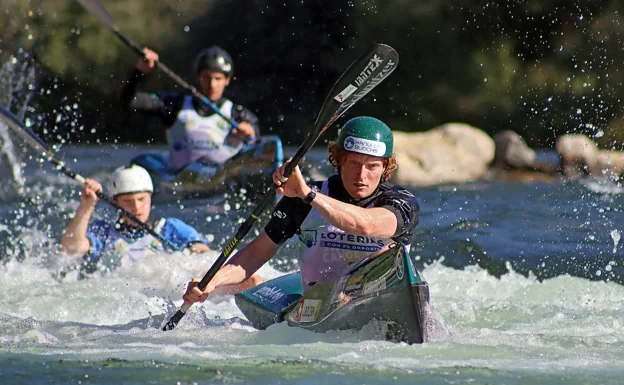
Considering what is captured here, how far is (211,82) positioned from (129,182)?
305 centimetres

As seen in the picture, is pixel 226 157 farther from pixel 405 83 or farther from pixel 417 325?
pixel 405 83

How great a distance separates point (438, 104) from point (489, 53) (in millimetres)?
1362

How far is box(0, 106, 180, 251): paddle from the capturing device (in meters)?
6.39

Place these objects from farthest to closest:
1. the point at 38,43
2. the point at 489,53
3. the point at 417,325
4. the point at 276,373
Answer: the point at 38,43 < the point at 489,53 < the point at 417,325 < the point at 276,373

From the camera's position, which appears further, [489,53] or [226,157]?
[489,53]

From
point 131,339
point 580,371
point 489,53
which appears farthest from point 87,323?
point 489,53

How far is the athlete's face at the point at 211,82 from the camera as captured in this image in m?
9.92

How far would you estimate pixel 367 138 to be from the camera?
4570mm

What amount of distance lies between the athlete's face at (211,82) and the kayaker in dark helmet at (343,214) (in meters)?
5.19

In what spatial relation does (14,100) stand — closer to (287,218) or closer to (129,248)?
(129,248)

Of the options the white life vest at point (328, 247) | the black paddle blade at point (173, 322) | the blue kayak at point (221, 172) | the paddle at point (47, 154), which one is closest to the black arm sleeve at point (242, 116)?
the blue kayak at point (221, 172)

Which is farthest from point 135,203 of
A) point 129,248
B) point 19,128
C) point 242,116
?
point 242,116

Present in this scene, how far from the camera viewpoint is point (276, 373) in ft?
13.6

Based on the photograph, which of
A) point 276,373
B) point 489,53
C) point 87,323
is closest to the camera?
point 276,373
